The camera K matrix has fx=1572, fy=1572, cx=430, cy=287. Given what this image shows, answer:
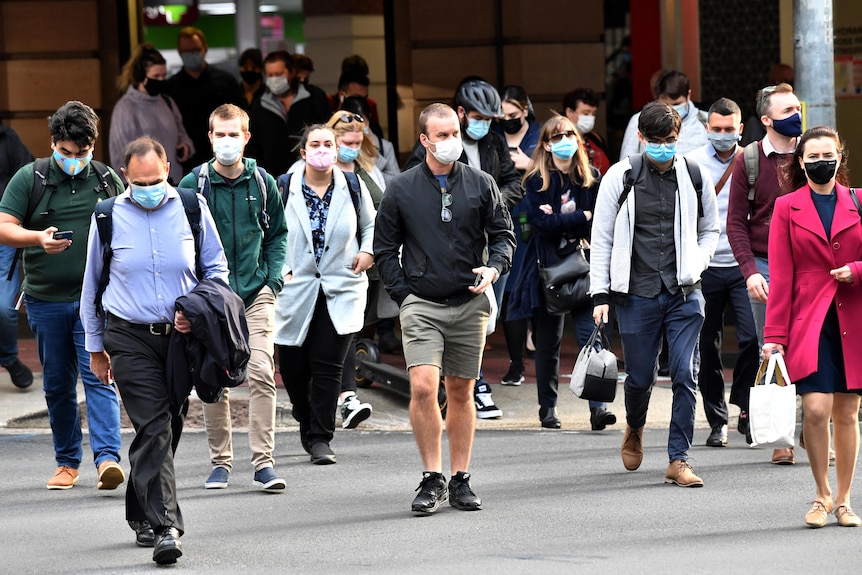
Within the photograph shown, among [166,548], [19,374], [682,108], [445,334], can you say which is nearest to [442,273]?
[445,334]

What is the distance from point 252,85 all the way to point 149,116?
232 centimetres

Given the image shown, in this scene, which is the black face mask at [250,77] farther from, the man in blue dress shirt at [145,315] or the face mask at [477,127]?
the man in blue dress shirt at [145,315]

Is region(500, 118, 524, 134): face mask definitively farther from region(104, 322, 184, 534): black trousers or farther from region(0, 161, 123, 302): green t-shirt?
region(104, 322, 184, 534): black trousers

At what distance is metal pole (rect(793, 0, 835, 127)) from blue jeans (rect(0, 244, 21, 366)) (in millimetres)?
5556

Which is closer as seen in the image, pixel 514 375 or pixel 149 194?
pixel 149 194

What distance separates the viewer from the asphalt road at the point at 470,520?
6617 mm

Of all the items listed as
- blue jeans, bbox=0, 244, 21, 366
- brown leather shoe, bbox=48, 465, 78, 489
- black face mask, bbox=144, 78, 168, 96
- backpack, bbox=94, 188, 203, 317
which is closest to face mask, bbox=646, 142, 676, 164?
backpack, bbox=94, 188, 203, 317

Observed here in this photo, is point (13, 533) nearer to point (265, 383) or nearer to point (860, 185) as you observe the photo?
point (265, 383)

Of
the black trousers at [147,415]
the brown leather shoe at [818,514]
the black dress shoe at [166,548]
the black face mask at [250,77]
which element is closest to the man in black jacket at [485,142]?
the black trousers at [147,415]

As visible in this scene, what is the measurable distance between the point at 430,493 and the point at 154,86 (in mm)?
6476

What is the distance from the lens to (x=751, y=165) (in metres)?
8.75

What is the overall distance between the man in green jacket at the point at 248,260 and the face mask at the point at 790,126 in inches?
111

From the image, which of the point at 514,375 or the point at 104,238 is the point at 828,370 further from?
the point at 514,375

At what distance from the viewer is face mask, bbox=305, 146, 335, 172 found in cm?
885
